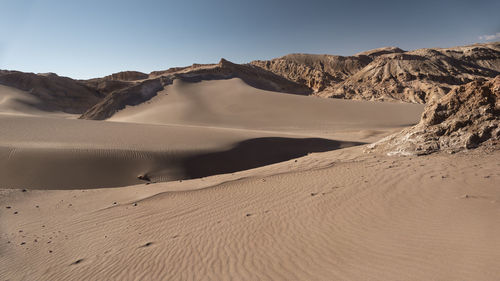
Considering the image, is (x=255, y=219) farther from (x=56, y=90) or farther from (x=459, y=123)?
(x=56, y=90)

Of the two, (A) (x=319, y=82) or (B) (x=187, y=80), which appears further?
(A) (x=319, y=82)

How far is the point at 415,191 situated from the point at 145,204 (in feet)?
16.3

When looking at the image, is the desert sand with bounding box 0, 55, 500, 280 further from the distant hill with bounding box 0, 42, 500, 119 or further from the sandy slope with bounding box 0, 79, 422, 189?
the distant hill with bounding box 0, 42, 500, 119

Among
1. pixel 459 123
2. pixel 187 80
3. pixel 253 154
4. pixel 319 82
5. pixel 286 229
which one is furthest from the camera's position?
pixel 319 82

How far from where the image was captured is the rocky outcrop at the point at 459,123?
5.89 meters

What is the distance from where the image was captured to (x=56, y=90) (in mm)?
41750

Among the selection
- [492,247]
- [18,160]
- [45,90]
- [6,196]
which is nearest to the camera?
[492,247]

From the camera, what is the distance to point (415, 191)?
179 inches

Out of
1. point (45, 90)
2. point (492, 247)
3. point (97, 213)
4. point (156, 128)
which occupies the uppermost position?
point (45, 90)

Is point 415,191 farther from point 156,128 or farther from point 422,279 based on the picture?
point 156,128

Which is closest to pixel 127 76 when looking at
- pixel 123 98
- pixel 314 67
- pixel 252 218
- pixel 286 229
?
pixel 123 98

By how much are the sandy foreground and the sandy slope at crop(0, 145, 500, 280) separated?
0.02 metres

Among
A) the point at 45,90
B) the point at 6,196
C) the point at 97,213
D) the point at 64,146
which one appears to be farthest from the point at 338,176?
the point at 45,90

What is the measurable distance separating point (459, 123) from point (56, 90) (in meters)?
49.7
